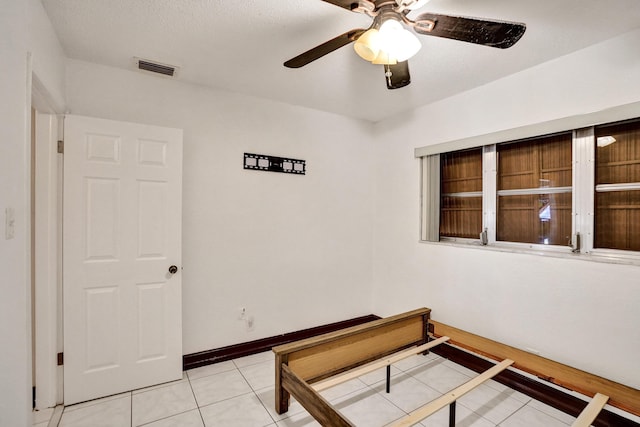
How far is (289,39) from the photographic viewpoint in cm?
216

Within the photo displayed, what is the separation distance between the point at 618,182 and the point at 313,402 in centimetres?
256

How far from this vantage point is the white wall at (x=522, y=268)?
6.90 feet

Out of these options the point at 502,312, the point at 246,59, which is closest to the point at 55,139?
the point at 246,59

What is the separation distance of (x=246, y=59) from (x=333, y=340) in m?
2.32

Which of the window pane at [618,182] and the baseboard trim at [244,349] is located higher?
the window pane at [618,182]

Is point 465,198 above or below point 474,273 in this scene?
above

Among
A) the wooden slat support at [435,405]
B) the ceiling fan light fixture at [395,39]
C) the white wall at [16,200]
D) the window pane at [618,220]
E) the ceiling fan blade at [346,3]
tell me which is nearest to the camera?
the white wall at [16,200]

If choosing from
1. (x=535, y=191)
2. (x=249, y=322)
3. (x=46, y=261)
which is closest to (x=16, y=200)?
(x=46, y=261)

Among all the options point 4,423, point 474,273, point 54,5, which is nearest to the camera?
point 4,423

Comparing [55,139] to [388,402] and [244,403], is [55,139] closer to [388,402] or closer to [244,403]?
[244,403]

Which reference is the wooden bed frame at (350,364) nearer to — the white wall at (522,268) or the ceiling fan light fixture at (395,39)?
the white wall at (522,268)

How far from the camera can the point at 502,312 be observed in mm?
2703

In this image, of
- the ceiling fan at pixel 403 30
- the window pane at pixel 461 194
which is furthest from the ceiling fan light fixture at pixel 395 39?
the window pane at pixel 461 194

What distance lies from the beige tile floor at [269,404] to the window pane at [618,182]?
1.33 m
